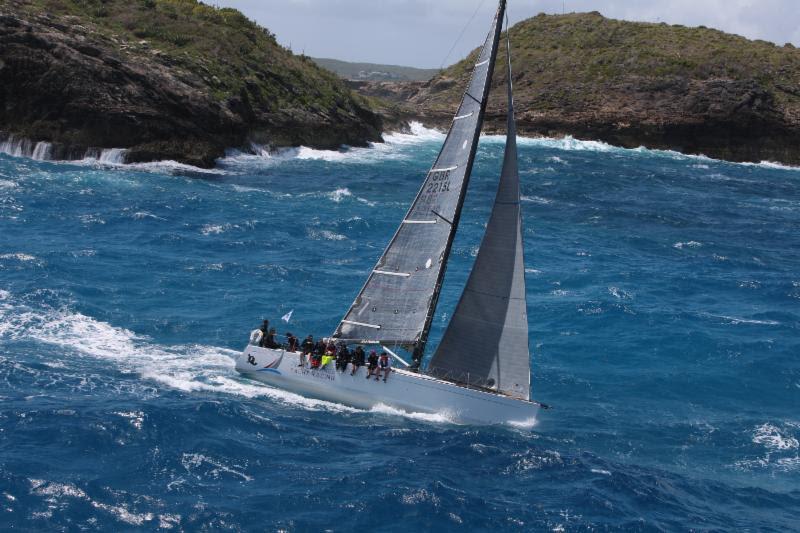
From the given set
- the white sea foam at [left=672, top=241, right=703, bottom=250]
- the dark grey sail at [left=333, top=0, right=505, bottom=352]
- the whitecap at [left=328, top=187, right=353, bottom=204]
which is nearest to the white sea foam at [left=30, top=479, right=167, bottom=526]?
the dark grey sail at [left=333, top=0, right=505, bottom=352]

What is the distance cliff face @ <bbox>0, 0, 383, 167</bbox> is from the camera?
58.5 metres

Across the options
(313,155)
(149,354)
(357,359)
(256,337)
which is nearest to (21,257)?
(149,354)

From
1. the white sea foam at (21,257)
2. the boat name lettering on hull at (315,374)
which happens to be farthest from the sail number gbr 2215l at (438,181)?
the white sea foam at (21,257)

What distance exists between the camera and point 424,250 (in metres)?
24.6

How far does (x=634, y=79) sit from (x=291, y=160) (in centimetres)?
5641

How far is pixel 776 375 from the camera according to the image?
2883 centimetres

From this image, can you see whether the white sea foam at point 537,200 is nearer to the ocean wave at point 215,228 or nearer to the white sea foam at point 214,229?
the ocean wave at point 215,228

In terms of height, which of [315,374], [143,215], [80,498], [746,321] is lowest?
[80,498]

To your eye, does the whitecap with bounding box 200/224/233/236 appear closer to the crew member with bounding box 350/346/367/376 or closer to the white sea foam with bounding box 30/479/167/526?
the crew member with bounding box 350/346/367/376

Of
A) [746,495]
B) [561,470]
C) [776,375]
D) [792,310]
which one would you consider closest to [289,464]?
[561,470]

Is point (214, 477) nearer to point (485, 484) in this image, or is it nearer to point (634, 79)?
point (485, 484)

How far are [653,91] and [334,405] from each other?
298 feet

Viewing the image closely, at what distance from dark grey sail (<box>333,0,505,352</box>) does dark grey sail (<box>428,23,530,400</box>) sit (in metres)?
0.98

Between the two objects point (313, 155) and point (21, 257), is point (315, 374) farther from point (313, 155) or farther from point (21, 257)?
point (313, 155)
